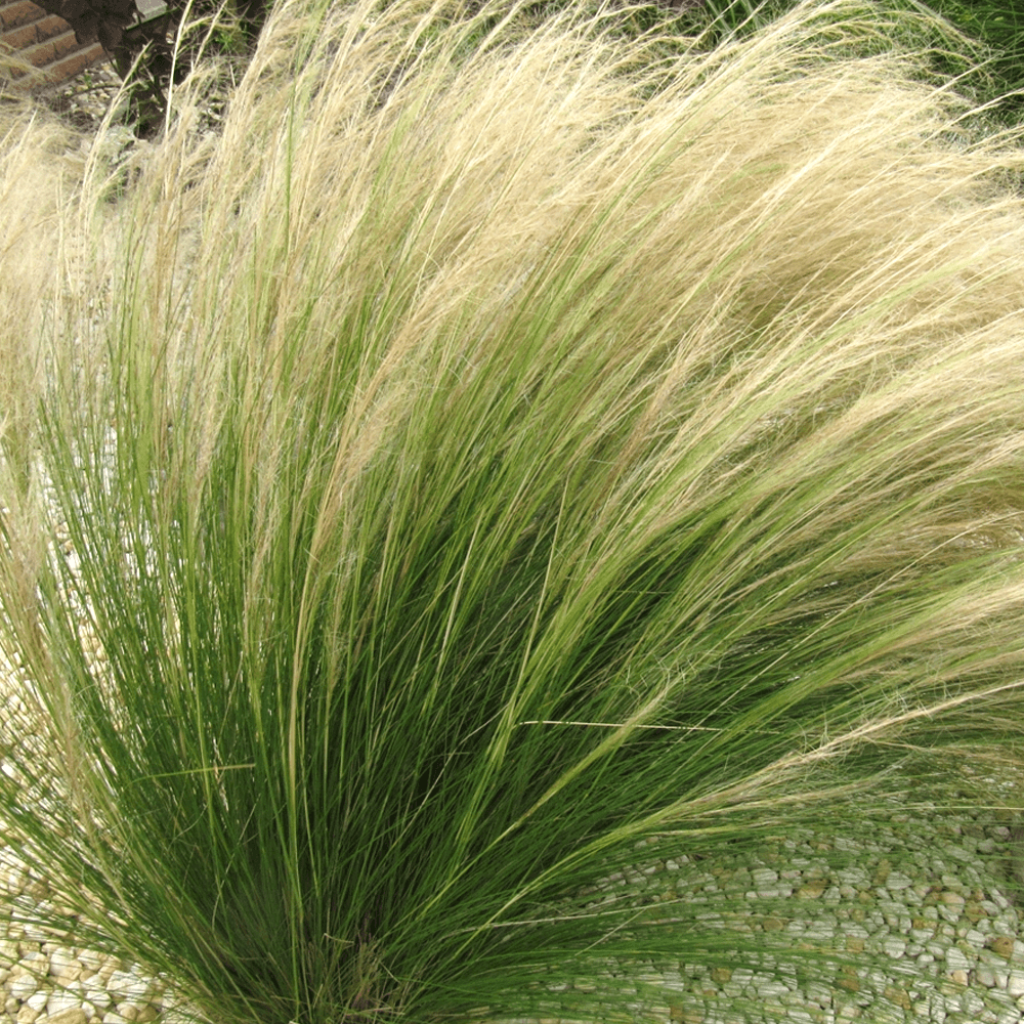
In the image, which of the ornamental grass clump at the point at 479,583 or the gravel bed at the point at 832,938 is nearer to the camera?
the ornamental grass clump at the point at 479,583

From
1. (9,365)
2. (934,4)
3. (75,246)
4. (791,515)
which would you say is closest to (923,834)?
(791,515)

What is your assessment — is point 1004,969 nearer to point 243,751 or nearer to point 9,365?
point 243,751

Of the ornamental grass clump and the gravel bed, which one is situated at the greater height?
the ornamental grass clump

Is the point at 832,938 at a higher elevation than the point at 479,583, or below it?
below

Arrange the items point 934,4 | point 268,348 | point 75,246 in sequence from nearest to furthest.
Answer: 1. point 268,348
2. point 75,246
3. point 934,4

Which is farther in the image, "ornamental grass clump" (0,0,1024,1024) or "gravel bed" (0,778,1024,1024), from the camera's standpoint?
"gravel bed" (0,778,1024,1024)

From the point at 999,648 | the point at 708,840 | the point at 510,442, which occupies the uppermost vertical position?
the point at 510,442

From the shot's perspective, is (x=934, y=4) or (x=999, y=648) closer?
(x=999, y=648)

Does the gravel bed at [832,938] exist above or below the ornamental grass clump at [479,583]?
below
